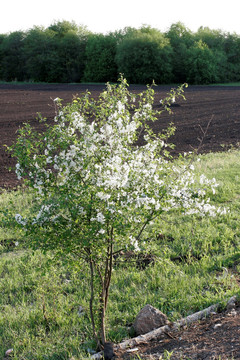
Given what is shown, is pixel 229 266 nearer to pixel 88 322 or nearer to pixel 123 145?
pixel 88 322

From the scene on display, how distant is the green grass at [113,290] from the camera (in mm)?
4434

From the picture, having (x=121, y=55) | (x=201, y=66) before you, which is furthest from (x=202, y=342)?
(x=121, y=55)

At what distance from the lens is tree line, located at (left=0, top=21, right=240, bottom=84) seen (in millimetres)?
56312

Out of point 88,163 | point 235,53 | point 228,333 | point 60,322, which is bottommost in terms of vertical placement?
point 60,322

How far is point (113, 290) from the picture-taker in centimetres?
534

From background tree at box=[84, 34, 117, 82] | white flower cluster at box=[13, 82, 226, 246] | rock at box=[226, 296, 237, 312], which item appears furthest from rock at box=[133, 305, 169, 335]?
background tree at box=[84, 34, 117, 82]

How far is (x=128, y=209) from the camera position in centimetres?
369

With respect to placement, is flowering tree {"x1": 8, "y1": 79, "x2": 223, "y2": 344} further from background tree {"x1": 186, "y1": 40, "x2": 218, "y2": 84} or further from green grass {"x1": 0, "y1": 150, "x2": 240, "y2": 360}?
background tree {"x1": 186, "y1": 40, "x2": 218, "y2": 84}

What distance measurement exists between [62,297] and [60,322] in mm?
437

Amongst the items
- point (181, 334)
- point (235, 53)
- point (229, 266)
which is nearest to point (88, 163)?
point (181, 334)

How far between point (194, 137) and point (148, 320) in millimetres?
15035

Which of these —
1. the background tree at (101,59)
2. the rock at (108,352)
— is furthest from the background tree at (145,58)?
the rock at (108,352)

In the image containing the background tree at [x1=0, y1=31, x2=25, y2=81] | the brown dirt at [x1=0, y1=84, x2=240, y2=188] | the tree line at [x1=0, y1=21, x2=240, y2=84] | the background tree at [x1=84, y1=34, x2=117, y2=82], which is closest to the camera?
the brown dirt at [x1=0, y1=84, x2=240, y2=188]

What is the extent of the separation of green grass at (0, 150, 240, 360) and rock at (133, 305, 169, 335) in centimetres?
19
